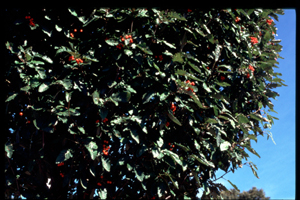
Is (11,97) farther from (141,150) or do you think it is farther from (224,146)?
(224,146)

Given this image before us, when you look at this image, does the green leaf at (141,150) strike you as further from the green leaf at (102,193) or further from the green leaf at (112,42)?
the green leaf at (112,42)

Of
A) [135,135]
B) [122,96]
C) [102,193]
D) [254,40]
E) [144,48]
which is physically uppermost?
[254,40]

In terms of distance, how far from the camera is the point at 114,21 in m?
3.07

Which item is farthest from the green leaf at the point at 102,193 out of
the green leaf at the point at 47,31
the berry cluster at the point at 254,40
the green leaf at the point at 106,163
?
the berry cluster at the point at 254,40

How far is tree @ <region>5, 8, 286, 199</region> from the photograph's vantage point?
2.66 meters

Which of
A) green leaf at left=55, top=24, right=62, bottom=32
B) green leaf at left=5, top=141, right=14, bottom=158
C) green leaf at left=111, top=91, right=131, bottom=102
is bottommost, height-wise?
green leaf at left=5, top=141, right=14, bottom=158

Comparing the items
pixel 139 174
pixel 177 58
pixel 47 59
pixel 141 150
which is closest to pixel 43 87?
pixel 47 59

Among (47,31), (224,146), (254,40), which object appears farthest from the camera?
(254,40)

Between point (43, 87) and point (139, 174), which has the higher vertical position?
point (43, 87)

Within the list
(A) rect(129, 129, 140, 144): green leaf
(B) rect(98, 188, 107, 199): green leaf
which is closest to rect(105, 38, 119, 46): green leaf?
(A) rect(129, 129, 140, 144): green leaf

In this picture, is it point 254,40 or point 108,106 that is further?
point 254,40

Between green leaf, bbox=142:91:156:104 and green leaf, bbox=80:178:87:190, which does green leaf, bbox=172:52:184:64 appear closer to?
green leaf, bbox=142:91:156:104

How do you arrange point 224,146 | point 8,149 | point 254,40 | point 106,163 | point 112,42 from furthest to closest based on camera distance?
point 254,40 < point 224,146 < point 112,42 < point 106,163 < point 8,149

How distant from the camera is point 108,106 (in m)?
2.83
